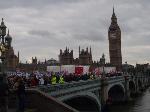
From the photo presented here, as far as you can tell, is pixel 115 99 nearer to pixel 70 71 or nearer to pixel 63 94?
pixel 70 71

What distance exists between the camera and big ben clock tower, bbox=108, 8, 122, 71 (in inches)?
7096

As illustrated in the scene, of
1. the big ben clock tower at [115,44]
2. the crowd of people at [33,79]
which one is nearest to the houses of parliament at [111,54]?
the big ben clock tower at [115,44]

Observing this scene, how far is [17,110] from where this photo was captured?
65.7 ft

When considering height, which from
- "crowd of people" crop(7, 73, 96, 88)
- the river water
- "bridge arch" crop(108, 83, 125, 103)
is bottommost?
the river water

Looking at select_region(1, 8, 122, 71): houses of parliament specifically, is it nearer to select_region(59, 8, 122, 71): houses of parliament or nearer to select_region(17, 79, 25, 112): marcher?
select_region(59, 8, 122, 71): houses of parliament

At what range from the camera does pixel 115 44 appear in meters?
185

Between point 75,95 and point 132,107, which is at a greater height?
point 75,95

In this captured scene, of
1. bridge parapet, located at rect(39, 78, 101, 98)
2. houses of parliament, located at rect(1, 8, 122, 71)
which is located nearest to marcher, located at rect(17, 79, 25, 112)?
bridge parapet, located at rect(39, 78, 101, 98)

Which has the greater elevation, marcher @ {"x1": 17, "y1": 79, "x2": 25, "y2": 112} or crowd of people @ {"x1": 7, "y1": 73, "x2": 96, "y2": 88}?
crowd of people @ {"x1": 7, "y1": 73, "x2": 96, "y2": 88}

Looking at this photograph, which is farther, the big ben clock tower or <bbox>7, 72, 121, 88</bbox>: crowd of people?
the big ben clock tower

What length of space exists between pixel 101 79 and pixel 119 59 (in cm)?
12034

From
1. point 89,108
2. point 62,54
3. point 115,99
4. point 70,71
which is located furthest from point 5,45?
point 62,54

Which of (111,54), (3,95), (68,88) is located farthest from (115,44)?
(3,95)

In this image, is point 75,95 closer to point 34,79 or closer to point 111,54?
point 34,79
